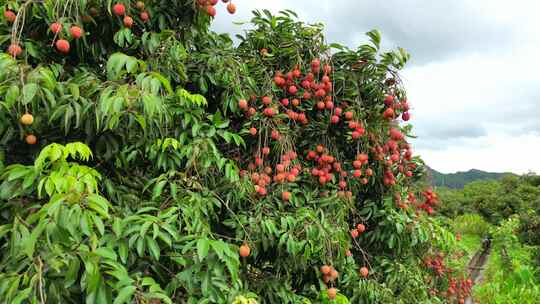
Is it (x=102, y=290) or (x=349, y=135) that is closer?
(x=102, y=290)

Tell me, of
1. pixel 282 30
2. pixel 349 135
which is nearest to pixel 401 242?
pixel 349 135

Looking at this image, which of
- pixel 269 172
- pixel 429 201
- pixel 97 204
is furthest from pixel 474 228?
pixel 97 204

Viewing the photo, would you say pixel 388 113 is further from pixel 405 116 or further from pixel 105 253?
pixel 105 253

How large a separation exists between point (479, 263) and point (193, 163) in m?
9.14

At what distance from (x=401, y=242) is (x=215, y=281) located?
170cm

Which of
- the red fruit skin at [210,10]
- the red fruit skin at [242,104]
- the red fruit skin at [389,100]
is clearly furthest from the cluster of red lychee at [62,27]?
the red fruit skin at [389,100]

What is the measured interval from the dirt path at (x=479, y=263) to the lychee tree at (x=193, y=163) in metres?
3.34

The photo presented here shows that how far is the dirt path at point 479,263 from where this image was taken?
7.22 meters

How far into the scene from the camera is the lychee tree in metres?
1.36

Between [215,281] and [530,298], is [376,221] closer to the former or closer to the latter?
[215,281]

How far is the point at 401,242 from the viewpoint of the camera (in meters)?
2.87

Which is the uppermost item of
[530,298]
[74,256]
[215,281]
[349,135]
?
[349,135]

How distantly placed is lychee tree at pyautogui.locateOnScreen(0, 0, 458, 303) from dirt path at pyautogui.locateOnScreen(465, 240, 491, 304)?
334 cm

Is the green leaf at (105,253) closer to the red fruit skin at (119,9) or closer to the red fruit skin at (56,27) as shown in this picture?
the red fruit skin at (56,27)
